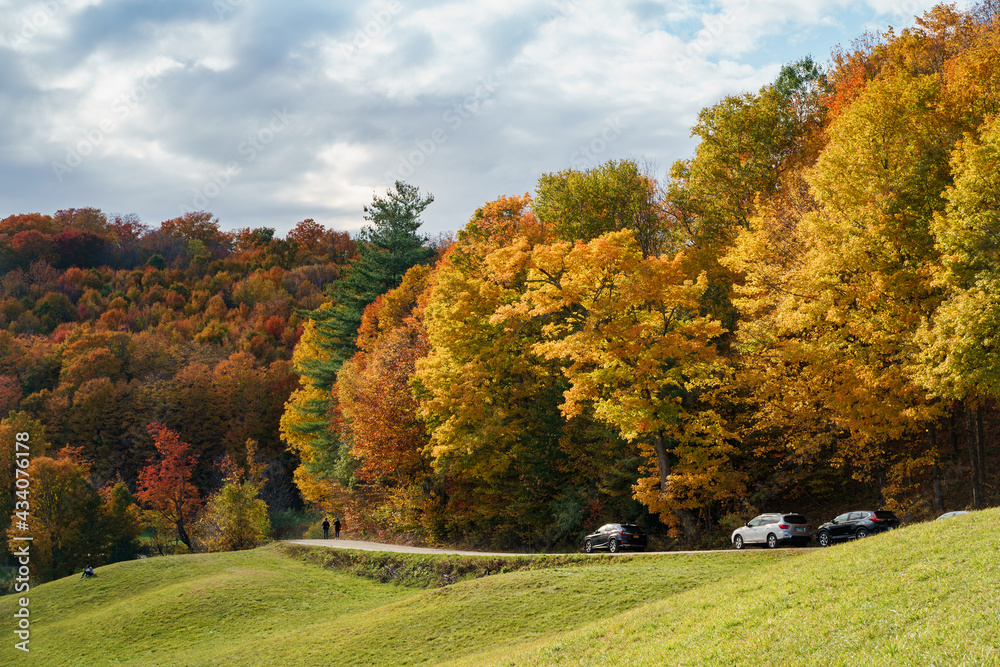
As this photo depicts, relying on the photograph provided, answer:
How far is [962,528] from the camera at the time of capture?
577 inches

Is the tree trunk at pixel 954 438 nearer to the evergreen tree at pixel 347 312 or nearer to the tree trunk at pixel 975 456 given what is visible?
the tree trunk at pixel 975 456

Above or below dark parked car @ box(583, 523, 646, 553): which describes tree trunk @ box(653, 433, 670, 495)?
above

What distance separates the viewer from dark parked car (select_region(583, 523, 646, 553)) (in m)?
27.9

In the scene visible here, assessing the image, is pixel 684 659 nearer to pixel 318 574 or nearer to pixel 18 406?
pixel 318 574

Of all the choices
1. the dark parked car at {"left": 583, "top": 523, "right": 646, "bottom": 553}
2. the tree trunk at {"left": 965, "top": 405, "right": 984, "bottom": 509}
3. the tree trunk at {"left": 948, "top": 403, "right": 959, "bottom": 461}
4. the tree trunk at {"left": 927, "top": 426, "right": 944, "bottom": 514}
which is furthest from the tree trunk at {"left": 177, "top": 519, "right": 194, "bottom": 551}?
the tree trunk at {"left": 965, "top": 405, "right": 984, "bottom": 509}

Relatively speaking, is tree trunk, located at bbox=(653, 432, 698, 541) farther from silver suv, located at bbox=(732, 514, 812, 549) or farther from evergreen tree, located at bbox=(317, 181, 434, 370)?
evergreen tree, located at bbox=(317, 181, 434, 370)

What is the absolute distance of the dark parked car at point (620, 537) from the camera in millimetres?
27859

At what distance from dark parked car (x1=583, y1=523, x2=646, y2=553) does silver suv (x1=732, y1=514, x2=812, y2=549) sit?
3938mm

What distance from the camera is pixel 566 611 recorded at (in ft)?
59.5

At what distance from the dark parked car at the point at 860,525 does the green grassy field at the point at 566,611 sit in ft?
13.1

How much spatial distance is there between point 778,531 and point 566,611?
32.7ft

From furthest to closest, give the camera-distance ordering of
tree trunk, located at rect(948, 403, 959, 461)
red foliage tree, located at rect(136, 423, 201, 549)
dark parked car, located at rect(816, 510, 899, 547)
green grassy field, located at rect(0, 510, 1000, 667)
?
red foliage tree, located at rect(136, 423, 201, 549)
tree trunk, located at rect(948, 403, 959, 461)
dark parked car, located at rect(816, 510, 899, 547)
green grassy field, located at rect(0, 510, 1000, 667)

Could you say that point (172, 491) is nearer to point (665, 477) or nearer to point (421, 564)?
point (421, 564)

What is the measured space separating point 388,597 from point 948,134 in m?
26.8
